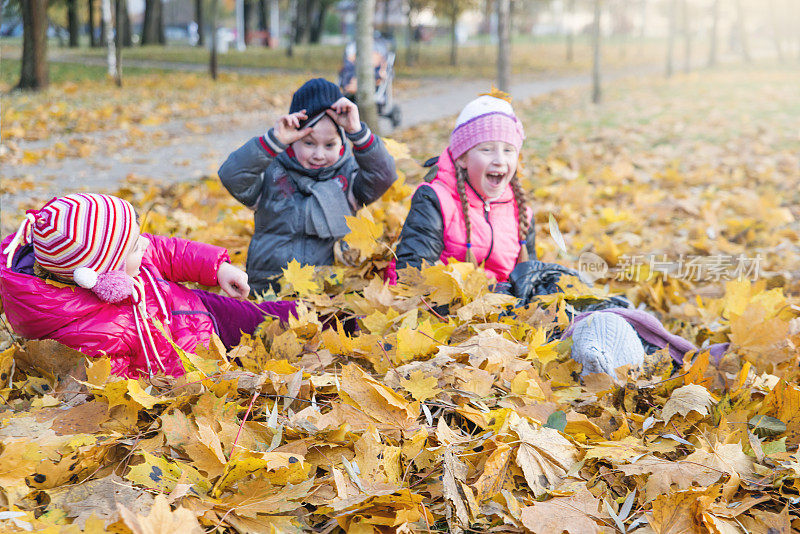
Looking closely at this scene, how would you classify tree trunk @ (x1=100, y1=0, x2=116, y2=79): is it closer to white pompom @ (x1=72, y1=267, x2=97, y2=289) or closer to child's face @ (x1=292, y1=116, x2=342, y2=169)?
child's face @ (x1=292, y1=116, x2=342, y2=169)

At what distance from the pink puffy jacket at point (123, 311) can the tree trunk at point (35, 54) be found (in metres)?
13.4

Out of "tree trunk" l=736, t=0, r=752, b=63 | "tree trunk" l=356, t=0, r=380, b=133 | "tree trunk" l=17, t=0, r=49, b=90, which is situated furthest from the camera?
"tree trunk" l=736, t=0, r=752, b=63

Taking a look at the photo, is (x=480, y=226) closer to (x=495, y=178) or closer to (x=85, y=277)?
(x=495, y=178)

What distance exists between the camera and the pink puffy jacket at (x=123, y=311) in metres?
2.11

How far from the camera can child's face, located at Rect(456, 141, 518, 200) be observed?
115 inches

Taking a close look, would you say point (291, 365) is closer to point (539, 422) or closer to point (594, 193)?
point (539, 422)

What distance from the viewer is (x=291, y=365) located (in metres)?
2.11

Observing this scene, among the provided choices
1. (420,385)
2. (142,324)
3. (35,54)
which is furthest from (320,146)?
(35,54)

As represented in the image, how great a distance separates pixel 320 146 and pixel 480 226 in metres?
0.86

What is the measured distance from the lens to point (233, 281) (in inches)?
101

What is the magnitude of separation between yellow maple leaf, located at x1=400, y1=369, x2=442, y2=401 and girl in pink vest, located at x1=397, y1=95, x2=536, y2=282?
1.05 m

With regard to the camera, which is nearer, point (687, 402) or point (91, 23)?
point (687, 402)

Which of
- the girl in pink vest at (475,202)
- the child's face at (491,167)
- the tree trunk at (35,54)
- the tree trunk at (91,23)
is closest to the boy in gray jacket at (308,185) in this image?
the girl in pink vest at (475,202)

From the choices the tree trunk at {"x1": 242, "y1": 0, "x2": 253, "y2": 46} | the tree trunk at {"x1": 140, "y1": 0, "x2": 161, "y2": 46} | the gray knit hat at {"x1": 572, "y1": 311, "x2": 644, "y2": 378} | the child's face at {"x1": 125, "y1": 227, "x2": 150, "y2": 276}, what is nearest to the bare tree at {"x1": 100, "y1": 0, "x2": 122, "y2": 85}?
the child's face at {"x1": 125, "y1": 227, "x2": 150, "y2": 276}
